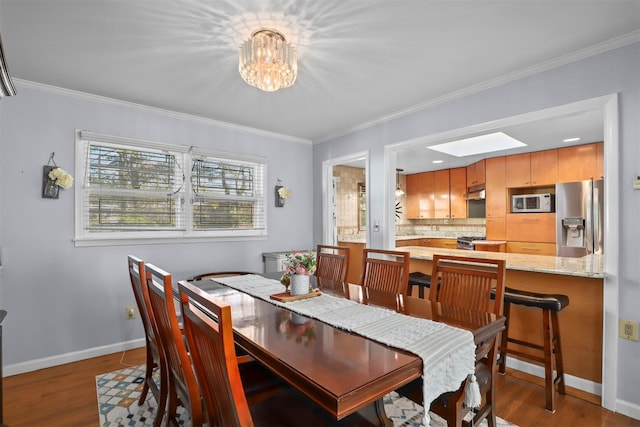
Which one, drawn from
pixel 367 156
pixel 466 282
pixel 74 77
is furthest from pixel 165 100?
pixel 466 282

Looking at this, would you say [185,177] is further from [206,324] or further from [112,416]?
[206,324]

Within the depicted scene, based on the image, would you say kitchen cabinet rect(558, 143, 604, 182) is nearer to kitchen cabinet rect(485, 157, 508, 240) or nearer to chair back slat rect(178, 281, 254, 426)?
kitchen cabinet rect(485, 157, 508, 240)

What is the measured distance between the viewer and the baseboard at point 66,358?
2.62 meters

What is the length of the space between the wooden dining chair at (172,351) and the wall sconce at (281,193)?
259 centimetres

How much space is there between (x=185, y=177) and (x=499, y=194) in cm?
464

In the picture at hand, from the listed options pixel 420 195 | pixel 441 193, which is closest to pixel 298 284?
pixel 441 193

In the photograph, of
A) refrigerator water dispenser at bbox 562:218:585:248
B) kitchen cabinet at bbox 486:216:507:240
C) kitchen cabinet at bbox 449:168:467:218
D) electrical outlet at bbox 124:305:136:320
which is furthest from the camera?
kitchen cabinet at bbox 449:168:467:218

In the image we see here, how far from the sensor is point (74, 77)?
258cm

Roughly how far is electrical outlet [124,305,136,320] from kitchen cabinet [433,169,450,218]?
215 inches

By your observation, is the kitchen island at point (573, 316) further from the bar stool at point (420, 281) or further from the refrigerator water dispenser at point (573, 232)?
the refrigerator water dispenser at point (573, 232)

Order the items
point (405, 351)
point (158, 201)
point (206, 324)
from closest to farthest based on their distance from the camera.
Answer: point (206, 324) → point (405, 351) → point (158, 201)

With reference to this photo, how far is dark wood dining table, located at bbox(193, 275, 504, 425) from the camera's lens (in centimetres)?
98

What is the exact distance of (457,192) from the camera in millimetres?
6254

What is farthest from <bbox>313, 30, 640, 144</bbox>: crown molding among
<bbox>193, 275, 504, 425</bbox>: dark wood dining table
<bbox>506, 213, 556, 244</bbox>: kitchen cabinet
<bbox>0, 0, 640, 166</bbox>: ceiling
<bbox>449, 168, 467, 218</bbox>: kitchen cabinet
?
<bbox>449, 168, 467, 218</bbox>: kitchen cabinet
